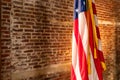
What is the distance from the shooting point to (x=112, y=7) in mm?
7574

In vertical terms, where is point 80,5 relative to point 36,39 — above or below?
above

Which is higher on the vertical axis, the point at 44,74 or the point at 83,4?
the point at 83,4

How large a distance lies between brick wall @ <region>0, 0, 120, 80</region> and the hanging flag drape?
82cm

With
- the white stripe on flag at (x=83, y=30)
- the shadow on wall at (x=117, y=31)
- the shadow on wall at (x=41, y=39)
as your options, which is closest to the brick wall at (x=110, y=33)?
the shadow on wall at (x=117, y=31)

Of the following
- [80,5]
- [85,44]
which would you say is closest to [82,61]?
[85,44]

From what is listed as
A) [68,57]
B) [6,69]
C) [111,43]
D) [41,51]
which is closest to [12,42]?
[6,69]

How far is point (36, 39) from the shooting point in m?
4.86

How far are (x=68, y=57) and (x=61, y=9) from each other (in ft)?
3.83

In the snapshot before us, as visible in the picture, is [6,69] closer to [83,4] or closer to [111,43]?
[83,4]

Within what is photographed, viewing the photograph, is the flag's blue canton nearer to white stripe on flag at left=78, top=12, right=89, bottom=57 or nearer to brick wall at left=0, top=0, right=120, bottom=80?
white stripe on flag at left=78, top=12, right=89, bottom=57

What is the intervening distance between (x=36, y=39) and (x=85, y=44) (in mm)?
1074

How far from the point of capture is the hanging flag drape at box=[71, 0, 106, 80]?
434 cm

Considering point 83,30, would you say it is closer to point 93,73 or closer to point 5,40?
point 93,73

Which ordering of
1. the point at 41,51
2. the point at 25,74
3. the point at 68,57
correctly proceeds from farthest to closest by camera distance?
the point at 68,57, the point at 41,51, the point at 25,74
